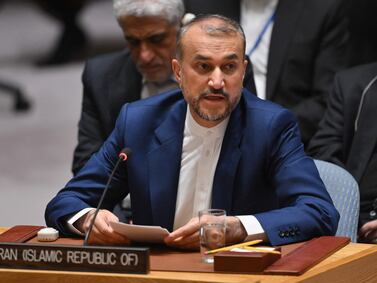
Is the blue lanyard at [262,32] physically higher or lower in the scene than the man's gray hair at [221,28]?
lower

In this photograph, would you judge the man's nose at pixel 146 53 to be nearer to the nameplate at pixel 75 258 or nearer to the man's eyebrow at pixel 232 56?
the man's eyebrow at pixel 232 56

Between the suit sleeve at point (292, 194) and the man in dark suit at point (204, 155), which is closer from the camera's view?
the suit sleeve at point (292, 194)

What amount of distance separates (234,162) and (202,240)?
2.14ft

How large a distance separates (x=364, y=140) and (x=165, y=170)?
131 cm

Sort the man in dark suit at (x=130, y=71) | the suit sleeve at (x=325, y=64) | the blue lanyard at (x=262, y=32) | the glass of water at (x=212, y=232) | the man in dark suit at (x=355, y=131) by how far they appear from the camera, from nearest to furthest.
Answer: the glass of water at (x=212, y=232) < the man in dark suit at (x=355, y=131) < the man in dark suit at (x=130, y=71) < the suit sleeve at (x=325, y=64) < the blue lanyard at (x=262, y=32)

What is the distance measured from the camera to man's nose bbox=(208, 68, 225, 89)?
3760mm

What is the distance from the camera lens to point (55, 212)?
383cm

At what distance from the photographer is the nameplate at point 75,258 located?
9.89 ft

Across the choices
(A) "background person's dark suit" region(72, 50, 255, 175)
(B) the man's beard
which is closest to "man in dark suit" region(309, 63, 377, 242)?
(A) "background person's dark suit" region(72, 50, 255, 175)

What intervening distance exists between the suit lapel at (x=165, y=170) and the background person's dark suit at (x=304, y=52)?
4.60ft

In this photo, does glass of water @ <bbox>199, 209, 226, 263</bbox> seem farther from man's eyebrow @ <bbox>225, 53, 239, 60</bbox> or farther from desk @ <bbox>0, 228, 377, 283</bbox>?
man's eyebrow @ <bbox>225, 53, 239, 60</bbox>

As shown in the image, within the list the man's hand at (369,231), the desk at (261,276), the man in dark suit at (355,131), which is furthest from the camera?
the man in dark suit at (355,131)

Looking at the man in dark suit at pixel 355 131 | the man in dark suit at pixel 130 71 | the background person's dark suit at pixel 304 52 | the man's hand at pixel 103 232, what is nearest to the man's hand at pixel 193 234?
the man's hand at pixel 103 232

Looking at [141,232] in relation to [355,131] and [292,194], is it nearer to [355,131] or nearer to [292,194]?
[292,194]
